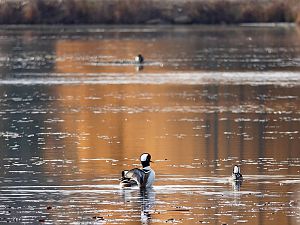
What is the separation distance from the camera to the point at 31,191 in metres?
15.8

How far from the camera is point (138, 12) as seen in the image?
7775 centimetres

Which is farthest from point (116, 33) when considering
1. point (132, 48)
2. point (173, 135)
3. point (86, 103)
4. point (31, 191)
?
point (31, 191)

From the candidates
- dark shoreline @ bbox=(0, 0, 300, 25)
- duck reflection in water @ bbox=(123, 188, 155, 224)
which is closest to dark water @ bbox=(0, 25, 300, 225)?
duck reflection in water @ bbox=(123, 188, 155, 224)

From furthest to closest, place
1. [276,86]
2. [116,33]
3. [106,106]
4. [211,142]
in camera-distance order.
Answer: [116,33]
[276,86]
[106,106]
[211,142]

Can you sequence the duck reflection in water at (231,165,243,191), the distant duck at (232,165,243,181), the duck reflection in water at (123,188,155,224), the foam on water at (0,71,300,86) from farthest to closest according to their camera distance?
the foam on water at (0,71,300,86) → the distant duck at (232,165,243,181) → the duck reflection in water at (231,165,243,191) → the duck reflection in water at (123,188,155,224)

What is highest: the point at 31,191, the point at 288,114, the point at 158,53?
the point at 158,53

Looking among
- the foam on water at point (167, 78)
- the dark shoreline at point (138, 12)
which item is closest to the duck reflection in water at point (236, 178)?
the foam on water at point (167, 78)

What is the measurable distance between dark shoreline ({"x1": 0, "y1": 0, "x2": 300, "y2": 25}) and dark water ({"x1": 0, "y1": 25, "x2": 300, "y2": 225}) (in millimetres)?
29913

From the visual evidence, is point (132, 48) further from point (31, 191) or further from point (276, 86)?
point (31, 191)

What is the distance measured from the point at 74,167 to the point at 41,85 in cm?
1548

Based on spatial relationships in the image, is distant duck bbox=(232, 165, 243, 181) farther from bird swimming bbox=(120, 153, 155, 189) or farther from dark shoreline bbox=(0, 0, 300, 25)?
dark shoreline bbox=(0, 0, 300, 25)

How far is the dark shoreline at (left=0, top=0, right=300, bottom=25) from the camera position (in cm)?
7669

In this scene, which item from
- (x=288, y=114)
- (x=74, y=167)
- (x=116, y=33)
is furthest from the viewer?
(x=116, y=33)

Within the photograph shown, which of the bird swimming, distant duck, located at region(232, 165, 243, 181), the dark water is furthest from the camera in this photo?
distant duck, located at region(232, 165, 243, 181)
